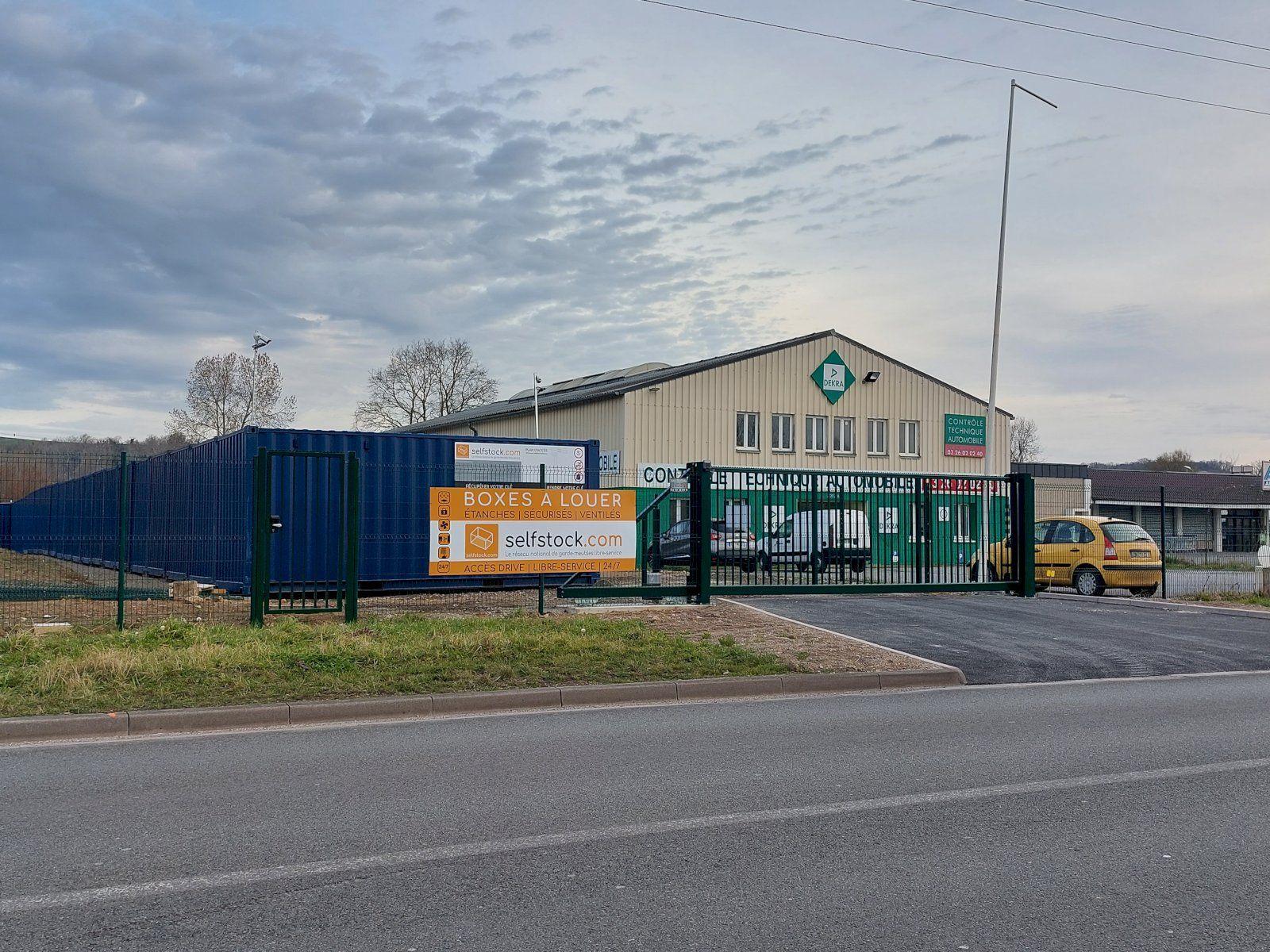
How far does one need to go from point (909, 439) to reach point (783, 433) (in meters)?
5.84

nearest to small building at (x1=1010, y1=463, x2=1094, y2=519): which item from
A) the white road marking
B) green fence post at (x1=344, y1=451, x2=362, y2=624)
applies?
green fence post at (x1=344, y1=451, x2=362, y2=624)

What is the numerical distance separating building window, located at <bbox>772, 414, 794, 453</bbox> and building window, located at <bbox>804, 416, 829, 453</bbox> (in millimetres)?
670

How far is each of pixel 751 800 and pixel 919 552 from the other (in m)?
11.0

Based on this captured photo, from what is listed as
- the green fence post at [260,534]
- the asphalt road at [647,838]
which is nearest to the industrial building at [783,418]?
the green fence post at [260,534]

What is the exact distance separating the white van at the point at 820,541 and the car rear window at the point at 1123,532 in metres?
6.99

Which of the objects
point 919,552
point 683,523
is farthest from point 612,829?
point 919,552

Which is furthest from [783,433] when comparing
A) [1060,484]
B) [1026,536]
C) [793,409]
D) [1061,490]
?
[1026,536]

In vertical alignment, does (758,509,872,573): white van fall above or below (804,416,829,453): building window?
below

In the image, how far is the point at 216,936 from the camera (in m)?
4.02

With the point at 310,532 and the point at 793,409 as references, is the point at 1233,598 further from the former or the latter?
the point at 793,409

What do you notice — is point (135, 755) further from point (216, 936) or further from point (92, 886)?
point (216, 936)

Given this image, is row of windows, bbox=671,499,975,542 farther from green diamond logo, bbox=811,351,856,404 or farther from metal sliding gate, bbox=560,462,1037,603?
Result: green diamond logo, bbox=811,351,856,404

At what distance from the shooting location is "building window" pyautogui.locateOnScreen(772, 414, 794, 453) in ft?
130

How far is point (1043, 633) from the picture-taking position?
14.4 metres
